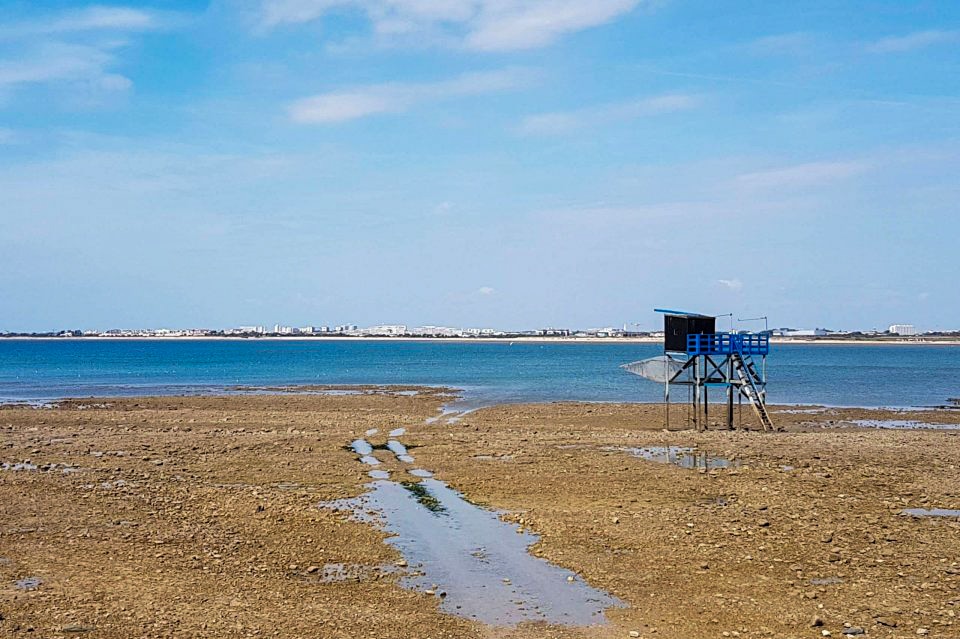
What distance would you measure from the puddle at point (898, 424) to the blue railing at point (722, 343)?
254 inches

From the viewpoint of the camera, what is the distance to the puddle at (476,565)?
13062mm

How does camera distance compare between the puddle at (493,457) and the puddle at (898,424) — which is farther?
the puddle at (898,424)

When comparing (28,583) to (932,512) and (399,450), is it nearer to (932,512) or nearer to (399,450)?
(399,450)

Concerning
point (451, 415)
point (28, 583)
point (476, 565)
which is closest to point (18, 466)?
point (28, 583)

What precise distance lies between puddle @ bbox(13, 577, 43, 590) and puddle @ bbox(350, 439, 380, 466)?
14.4 m

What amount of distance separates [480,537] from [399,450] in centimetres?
1464

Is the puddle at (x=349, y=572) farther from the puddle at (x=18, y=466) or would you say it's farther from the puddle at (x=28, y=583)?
the puddle at (x=18, y=466)

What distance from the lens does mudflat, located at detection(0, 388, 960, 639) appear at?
12586mm

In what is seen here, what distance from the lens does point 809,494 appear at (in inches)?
854

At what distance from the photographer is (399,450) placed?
32.0 metres

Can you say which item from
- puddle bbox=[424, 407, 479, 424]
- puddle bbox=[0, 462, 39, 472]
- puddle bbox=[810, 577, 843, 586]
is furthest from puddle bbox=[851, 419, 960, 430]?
puddle bbox=[0, 462, 39, 472]

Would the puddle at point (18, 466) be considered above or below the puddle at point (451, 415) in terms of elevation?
above

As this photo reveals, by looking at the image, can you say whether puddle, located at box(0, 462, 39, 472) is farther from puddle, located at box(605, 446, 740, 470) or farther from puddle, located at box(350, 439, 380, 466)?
puddle, located at box(605, 446, 740, 470)

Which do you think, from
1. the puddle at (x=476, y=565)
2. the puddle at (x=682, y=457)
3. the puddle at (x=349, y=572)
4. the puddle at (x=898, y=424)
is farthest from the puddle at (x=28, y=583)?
the puddle at (x=898, y=424)
